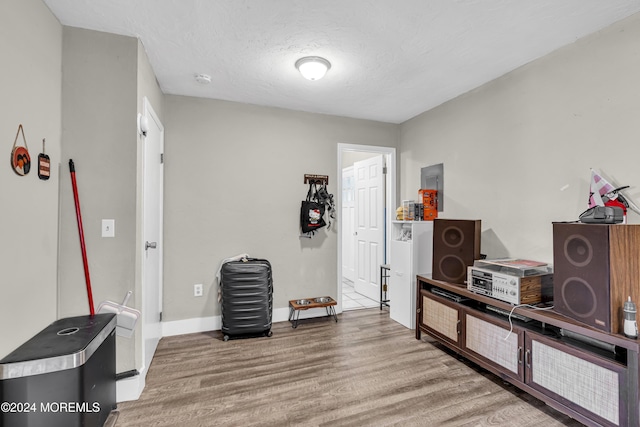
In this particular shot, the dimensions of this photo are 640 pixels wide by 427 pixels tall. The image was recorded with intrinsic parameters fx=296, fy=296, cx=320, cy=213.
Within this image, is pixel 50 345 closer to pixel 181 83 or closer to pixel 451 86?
pixel 181 83

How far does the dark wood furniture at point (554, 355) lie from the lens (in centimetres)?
151

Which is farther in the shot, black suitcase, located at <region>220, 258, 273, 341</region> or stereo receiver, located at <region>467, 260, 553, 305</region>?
black suitcase, located at <region>220, 258, 273, 341</region>

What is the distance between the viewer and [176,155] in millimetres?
3096

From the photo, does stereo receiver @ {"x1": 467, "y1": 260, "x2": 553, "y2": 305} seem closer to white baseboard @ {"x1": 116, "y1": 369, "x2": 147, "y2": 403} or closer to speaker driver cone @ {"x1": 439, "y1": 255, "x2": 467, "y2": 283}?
speaker driver cone @ {"x1": 439, "y1": 255, "x2": 467, "y2": 283}

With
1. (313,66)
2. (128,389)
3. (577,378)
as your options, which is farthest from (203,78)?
(577,378)

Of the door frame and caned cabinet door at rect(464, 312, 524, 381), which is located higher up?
the door frame

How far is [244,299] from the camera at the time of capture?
293 cm

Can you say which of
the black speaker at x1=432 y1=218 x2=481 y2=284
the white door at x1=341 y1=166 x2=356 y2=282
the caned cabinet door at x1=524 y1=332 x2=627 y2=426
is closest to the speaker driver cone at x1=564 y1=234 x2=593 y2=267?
the caned cabinet door at x1=524 y1=332 x2=627 y2=426

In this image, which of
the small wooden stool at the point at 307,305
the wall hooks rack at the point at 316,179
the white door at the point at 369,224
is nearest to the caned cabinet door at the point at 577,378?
the small wooden stool at the point at 307,305

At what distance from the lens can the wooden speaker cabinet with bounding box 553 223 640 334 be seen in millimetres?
1551

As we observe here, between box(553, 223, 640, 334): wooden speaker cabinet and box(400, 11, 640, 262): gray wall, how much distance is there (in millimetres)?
489

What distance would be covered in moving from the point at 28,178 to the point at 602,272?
3.12 m

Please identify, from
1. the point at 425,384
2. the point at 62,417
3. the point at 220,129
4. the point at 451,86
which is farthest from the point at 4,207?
the point at 451,86

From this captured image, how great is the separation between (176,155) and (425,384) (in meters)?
3.08
